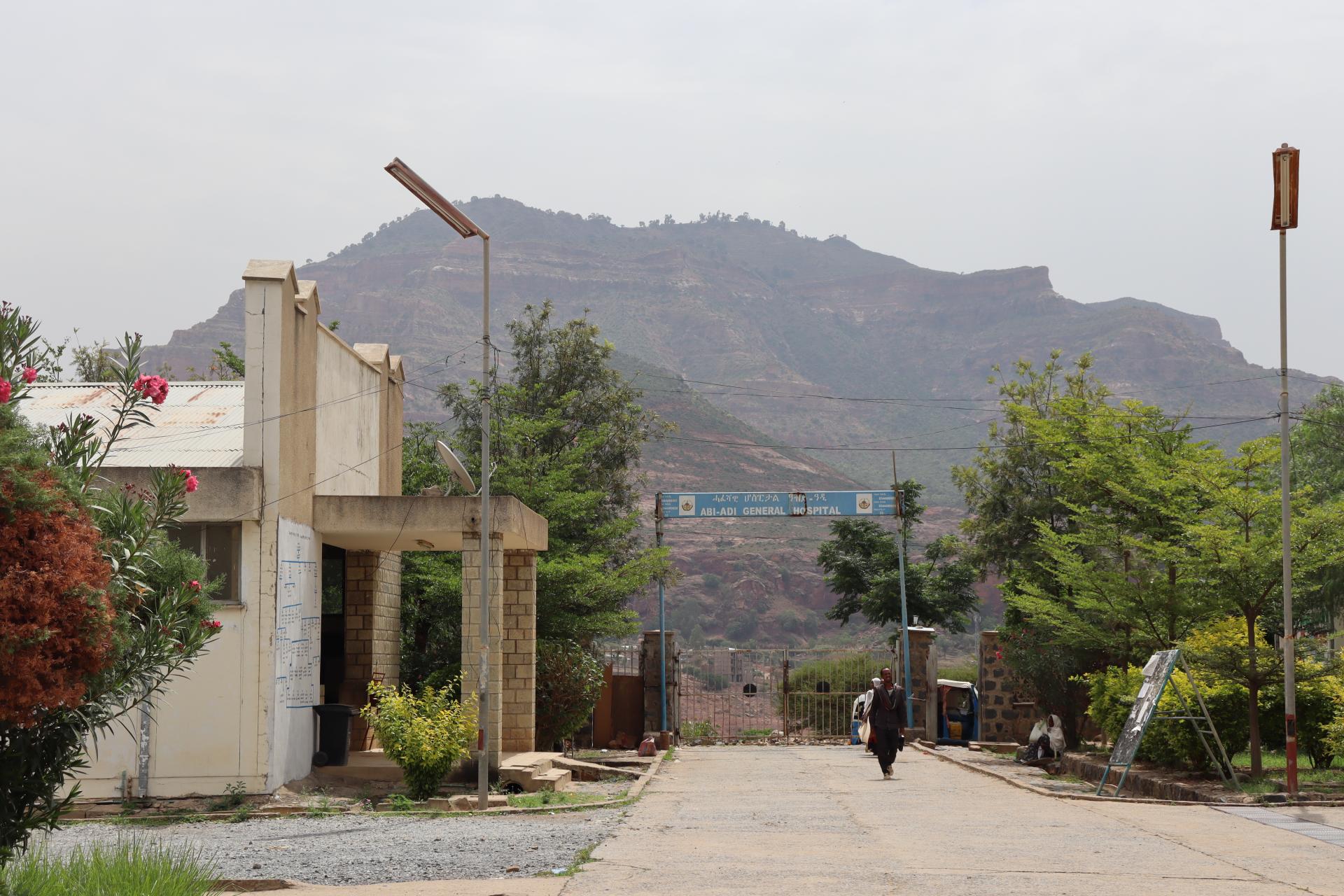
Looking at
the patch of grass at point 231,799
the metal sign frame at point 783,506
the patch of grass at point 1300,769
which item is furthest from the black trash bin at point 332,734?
the metal sign frame at point 783,506

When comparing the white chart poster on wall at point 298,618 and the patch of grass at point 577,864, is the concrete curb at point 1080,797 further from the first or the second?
the white chart poster on wall at point 298,618

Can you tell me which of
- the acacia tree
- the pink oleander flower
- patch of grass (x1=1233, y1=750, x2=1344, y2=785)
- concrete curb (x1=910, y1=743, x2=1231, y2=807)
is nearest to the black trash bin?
concrete curb (x1=910, y1=743, x2=1231, y2=807)

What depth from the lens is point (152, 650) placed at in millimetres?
8172

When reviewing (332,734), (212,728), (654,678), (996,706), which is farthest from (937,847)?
(996,706)

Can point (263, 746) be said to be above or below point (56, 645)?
below

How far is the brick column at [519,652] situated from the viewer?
2191 cm

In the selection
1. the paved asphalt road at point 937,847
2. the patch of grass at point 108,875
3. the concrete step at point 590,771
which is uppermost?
the patch of grass at point 108,875

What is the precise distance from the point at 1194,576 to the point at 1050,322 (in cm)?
16305

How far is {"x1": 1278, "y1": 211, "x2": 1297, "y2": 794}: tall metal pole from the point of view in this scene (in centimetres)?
1598

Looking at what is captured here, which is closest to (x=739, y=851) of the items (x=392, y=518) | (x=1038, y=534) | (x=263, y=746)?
(x=263, y=746)

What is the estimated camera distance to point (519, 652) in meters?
22.0

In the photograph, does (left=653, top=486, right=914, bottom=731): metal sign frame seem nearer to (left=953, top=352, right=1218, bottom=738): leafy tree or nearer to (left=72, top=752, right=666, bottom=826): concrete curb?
(left=953, top=352, right=1218, bottom=738): leafy tree

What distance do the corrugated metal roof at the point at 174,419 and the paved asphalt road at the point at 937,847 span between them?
769 cm

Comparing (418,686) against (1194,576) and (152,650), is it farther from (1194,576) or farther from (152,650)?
(152,650)
